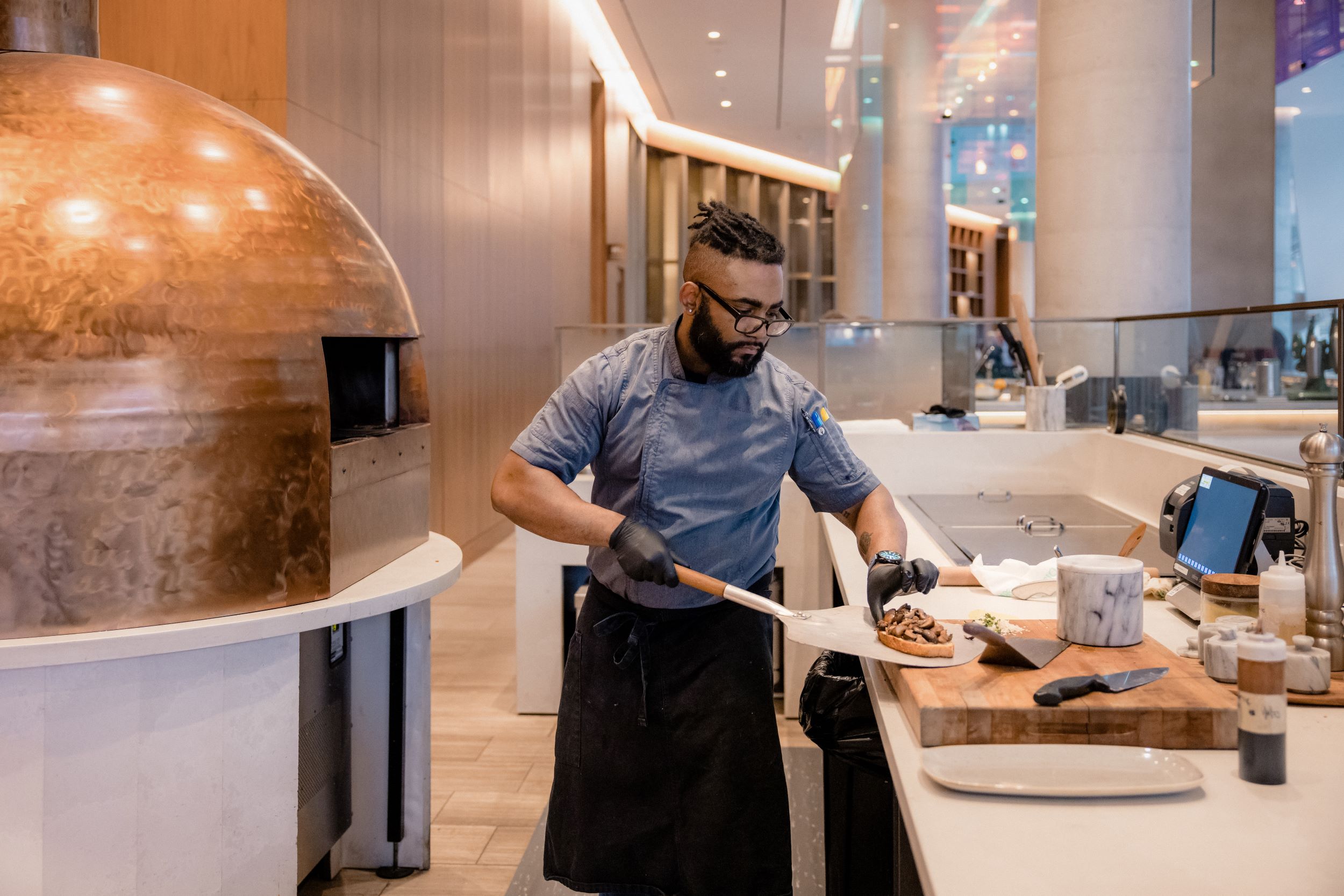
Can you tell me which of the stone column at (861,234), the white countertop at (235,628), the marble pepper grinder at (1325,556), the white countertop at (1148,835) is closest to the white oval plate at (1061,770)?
the white countertop at (1148,835)

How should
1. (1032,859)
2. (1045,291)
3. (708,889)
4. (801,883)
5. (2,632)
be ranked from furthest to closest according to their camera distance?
(1045,291) < (801,883) < (708,889) < (2,632) < (1032,859)

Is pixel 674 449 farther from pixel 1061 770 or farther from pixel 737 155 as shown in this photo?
pixel 737 155

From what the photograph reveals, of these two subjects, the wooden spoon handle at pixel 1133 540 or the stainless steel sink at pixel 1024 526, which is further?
the stainless steel sink at pixel 1024 526

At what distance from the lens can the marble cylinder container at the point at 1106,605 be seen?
1.57 m

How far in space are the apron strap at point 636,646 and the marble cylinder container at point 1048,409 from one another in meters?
2.49

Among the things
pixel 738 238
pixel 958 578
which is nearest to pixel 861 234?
pixel 958 578

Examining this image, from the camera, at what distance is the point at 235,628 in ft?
5.94

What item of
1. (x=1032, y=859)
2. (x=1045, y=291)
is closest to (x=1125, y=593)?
(x=1032, y=859)

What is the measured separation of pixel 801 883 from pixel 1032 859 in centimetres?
176

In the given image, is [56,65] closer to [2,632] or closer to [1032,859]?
[2,632]

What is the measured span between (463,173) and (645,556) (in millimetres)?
5441

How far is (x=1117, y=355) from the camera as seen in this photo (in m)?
4.04

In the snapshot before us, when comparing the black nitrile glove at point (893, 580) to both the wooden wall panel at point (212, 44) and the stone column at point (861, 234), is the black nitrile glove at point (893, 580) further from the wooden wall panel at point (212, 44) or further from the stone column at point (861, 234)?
the stone column at point (861, 234)

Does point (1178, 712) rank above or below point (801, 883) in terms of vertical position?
above
